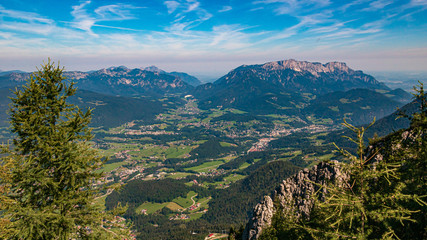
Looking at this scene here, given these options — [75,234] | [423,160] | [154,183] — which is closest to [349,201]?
[423,160]

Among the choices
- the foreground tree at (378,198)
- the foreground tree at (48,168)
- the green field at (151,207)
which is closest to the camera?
the foreground tree at (378,198)

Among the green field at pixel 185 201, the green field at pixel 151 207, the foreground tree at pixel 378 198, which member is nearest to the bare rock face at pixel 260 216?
the foreground tree at pixel 378 198

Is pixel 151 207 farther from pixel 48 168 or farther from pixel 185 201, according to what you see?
pixel 48 168

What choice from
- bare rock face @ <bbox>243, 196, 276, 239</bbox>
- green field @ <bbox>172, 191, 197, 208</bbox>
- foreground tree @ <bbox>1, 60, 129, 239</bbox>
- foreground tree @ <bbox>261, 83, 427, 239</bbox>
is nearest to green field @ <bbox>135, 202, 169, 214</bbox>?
green field @ <bbox>172, 191, 197, 208</bbox>

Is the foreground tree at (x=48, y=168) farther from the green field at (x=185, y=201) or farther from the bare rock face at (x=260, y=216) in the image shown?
the green field at (x=185, y=201)

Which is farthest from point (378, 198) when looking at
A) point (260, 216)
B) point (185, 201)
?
point (185, 201)

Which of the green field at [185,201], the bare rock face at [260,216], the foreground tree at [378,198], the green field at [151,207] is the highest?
the foreground tree at [378,198]

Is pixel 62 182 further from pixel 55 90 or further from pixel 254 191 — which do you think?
pixel 254 191

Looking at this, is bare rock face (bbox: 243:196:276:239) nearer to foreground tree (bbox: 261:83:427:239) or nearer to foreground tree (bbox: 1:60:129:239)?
foreground tree (bbox: 261:83:427:239)
